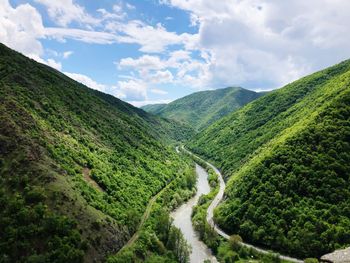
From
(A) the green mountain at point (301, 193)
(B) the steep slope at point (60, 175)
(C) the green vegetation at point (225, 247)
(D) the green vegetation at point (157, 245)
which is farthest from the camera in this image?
(A) the green mountain at point (301, 193)

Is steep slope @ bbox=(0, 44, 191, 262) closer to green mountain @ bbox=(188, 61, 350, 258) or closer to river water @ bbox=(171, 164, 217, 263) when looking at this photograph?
river water @ bbox=(171, 164, 217, 263)

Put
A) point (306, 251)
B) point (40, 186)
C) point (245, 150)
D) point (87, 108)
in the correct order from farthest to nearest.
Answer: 1. point (245, 150)
2. point (87, 108)
3. point (306, 251)
4. point (40, 186)

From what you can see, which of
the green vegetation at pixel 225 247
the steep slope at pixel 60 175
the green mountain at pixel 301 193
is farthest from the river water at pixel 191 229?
the steep slope at pixel 60 175

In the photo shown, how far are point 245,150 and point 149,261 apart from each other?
115294 mm

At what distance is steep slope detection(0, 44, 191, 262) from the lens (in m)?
82.4

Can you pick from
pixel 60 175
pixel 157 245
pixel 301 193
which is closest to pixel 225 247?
pixel 157 245

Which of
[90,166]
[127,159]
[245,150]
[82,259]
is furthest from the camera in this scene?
[245,150]

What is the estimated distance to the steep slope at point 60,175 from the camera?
270 ft

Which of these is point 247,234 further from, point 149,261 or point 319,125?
point 319,125

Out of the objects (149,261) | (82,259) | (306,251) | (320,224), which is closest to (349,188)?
(320,224)

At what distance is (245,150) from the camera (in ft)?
655

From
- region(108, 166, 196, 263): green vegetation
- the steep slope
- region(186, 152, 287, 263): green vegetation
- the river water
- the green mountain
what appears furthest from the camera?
the river water

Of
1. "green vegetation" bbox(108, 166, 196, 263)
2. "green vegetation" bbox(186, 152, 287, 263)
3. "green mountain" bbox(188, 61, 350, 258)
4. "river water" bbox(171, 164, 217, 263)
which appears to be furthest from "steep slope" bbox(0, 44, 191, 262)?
"green mountain" bbox(188, 61, 350, 258)

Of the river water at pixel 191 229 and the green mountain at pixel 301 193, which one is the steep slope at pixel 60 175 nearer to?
the river water at pixel 191 229
